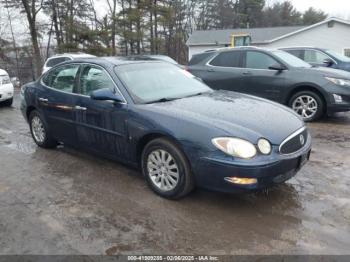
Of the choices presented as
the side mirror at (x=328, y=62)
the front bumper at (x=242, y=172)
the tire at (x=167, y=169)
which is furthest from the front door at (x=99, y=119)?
the side mirror at (x=328, y=62)

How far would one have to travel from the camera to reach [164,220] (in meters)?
3.45

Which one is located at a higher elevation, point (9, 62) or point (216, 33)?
point (216, 33)

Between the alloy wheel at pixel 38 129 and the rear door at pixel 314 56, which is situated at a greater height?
the rear door at pixel 314 56

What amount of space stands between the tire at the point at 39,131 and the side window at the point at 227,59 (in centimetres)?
459

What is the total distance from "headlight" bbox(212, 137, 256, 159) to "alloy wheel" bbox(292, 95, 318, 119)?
4561 millimetres

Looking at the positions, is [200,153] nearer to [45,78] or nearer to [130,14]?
[45,78]

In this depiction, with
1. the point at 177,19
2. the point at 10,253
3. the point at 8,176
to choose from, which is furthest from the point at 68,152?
the point at 177,19

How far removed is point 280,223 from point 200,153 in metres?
1.02

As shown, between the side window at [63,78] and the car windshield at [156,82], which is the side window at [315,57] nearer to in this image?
the car windshield at [156,82]

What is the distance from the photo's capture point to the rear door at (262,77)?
7.61 meters

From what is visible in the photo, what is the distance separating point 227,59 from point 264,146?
5538 millimetres

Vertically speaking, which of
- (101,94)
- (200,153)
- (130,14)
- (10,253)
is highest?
(130,14)

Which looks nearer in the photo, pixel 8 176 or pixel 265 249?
pixel 265 249

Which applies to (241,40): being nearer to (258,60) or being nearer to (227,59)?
(227,59)
